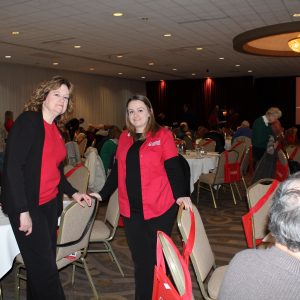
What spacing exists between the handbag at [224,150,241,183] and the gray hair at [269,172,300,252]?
5131 mm

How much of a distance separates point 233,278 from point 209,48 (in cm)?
1062

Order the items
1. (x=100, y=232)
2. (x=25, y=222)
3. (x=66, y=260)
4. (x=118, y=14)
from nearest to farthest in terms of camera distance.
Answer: (x=25, y=222) → (x=66, y=260) → (x=100, y=232) → (x=118, y=14)

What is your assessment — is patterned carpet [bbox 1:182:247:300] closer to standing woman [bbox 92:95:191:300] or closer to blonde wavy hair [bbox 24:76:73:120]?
standing woman [bbox 92:95:191:300]

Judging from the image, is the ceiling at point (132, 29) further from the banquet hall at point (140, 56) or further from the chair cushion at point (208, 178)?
the chair cushion at point (208, 178)

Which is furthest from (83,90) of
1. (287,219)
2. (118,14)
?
(287,219)

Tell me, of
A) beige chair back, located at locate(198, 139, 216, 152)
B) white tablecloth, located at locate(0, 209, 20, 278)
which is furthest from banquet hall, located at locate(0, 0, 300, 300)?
beige chair back, located at locate(198, 139, 216, 152)

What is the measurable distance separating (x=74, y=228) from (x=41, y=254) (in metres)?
0.51

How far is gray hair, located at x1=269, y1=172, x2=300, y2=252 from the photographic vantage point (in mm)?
1226

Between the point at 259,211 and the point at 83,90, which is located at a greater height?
the point at 83,90

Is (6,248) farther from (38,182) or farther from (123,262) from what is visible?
(123,262)

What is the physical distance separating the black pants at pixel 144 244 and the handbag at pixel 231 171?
12.6ft

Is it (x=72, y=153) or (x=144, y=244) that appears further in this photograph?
(x=72, y=153)

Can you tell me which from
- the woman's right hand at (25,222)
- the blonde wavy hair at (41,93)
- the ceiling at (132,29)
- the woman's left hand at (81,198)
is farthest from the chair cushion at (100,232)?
the ceiling at (132,29)

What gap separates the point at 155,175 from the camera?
266 cm
